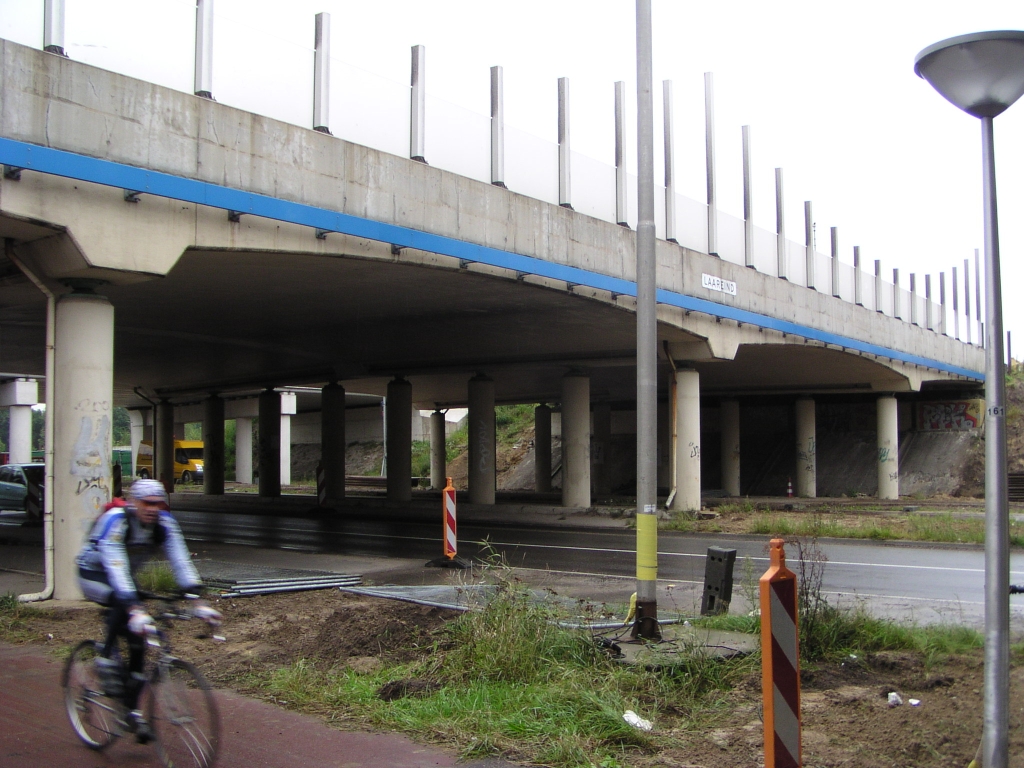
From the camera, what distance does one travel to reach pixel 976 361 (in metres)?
44.7

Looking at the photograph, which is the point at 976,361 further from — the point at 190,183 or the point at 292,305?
the point at 190,183

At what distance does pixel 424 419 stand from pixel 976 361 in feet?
139

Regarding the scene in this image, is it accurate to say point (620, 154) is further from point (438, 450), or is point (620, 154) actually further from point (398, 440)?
point (438, 450)

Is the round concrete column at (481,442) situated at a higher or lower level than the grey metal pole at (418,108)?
lower

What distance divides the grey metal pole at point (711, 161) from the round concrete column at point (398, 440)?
12.7 m

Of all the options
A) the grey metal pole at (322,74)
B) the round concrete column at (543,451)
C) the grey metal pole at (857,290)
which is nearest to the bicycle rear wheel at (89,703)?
the grey metal pole at (322,74)

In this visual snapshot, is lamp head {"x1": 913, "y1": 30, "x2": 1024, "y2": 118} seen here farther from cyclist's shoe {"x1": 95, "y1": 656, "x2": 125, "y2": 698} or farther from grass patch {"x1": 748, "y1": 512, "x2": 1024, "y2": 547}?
grass patch {"x1": 748, "y1": 512, "x2": 1024, "y2": 547}

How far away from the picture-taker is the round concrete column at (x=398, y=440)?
32.5 m

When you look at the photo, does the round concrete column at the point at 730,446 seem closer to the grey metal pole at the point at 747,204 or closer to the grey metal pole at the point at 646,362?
the grey metal pole at the point at 747,204

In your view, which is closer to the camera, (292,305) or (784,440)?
(292,305)

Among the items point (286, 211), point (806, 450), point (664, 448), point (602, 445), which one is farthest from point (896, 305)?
point (286, 211)

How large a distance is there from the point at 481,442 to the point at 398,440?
3.16m

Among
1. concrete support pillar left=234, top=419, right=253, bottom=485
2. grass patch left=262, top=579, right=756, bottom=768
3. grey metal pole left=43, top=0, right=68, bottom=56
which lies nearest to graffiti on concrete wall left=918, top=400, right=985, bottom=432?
concrete support pillar left=234, top=419, right=253, bottom=485

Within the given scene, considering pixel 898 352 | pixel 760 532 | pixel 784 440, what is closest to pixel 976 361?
pixel 784 440
